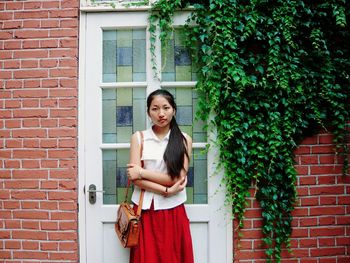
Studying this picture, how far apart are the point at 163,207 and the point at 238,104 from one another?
3.46ft

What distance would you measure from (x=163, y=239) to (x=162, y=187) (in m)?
0.41

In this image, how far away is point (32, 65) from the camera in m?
2.96

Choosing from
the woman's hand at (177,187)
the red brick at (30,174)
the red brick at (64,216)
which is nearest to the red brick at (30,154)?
the red brick at (30,174)

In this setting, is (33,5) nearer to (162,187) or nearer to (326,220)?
(162,187)

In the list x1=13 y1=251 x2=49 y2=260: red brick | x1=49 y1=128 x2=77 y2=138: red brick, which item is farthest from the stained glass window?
x1=13 y1=251 x2=49 y2=260: red brick

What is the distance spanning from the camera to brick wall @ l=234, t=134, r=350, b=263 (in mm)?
2955

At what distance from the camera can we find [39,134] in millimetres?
2943

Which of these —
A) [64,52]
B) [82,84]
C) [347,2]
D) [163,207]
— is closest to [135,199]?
[163,207]

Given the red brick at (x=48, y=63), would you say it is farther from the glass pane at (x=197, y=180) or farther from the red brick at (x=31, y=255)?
the red brick at (x=31, y=255)

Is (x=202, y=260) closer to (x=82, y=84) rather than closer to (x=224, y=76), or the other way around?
(x=224, y=76)

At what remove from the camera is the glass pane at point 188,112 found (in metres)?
3.05

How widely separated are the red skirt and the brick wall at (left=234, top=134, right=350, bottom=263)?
53cm

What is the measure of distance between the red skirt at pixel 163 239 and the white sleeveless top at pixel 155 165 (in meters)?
0.05

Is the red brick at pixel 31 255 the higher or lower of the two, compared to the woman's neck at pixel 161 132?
lower
